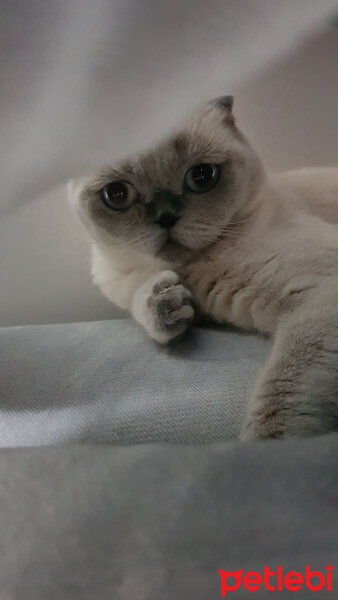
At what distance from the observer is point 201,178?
2.87 ft

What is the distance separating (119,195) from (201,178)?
0.47ft

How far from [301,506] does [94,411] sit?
33 centimetres

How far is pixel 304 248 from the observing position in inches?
32.2

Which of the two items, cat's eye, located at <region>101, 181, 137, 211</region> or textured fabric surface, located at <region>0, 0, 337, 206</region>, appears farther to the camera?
cat's eye, located at <region>101, 181, 137, 211</region>

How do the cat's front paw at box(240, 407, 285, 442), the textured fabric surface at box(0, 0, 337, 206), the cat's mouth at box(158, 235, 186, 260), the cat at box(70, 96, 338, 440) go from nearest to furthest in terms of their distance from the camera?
the textured fabric surface at box(0, 0, 337, 206) → the cat's front paw at box(240, 407, 285, 442) → the cat at box(70, 96, 338, 440) → the cat's mouth at box(158, 235, 186, 260)

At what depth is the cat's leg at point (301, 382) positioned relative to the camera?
22.5 inches

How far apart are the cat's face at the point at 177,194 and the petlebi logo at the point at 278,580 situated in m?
0.58

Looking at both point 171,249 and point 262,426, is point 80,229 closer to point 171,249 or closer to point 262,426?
point 171,249

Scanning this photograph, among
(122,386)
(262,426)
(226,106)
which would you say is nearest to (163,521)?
(262,426)

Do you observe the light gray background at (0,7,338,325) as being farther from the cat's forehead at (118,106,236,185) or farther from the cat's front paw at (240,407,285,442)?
the cat's front paw at (240,407,285,442)

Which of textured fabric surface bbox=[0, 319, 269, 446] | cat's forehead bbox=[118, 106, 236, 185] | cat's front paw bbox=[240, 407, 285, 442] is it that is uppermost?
cat's forehead bbox=[118, 106, 236, 185]

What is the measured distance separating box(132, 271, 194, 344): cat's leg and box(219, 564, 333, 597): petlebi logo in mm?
459

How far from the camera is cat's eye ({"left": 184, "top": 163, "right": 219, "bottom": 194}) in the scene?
864mm

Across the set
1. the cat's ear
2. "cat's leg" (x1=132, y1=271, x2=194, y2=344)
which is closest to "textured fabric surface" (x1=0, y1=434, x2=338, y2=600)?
"cat's leg" (x1=132, y1=271, x2=194, y2=344)
